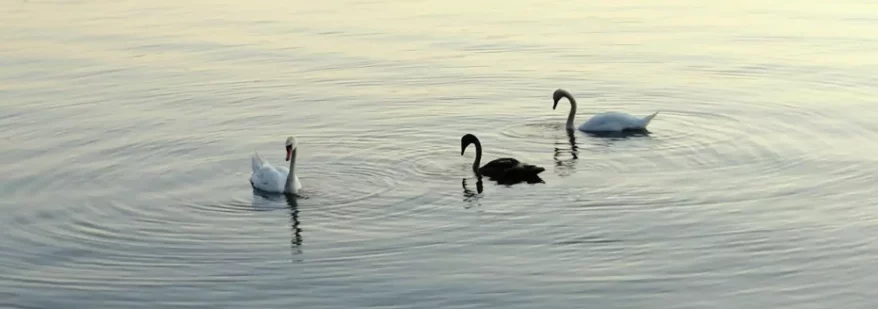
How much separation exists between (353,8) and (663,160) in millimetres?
15776

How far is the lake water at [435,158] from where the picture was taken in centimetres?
1355

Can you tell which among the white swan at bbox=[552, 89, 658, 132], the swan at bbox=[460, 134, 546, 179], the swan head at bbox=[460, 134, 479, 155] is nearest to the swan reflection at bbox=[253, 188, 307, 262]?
the swan at bbox=[460, 134, 546, 179]

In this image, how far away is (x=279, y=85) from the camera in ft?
80.7

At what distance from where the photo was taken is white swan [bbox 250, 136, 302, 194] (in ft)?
56.2

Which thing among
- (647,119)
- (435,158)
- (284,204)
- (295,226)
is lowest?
(295,226)

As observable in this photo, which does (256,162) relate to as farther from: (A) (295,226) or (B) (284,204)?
(A) (295,226)

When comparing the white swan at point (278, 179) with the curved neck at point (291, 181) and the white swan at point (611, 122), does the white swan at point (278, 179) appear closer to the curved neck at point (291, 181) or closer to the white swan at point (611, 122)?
the curved neck at point (291, 181)

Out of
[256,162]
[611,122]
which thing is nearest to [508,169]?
[256,162]

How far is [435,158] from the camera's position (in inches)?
753

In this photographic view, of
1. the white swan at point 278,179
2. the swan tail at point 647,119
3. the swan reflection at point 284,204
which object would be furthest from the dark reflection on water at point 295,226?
the swan tail at point 647,119

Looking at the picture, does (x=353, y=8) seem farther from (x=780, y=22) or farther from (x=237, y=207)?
(x=237, y=207)

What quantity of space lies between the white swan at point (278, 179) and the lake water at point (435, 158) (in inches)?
9.7

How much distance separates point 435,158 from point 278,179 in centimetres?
262

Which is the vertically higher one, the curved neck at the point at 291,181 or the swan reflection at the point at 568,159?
the curved neck at the point at 291,181
